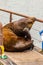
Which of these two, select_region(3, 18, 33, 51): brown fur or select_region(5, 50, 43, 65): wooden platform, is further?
select_region(3, 18, 33, 51): brown fur

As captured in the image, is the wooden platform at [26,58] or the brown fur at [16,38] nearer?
the wooden platform at [26,58]

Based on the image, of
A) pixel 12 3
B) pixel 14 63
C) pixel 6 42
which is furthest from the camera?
pixel 12 3

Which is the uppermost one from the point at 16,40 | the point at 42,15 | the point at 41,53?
the point at 16,40

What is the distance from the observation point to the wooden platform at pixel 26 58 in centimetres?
264

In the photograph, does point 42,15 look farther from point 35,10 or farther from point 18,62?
point 18,62

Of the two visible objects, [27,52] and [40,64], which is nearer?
[40,64]

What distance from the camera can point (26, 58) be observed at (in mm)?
2791

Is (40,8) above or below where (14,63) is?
below

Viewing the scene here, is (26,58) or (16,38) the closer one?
(26,58)

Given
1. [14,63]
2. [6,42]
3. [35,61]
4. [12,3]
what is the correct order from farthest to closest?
[12,3] < [6,42] < [35,61] < [14,63]

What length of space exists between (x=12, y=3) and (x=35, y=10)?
2.73ft

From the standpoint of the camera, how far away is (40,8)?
8211 millimetres

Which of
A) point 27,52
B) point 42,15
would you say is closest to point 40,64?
point 27,52

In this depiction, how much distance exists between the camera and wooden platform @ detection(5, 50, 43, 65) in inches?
104
